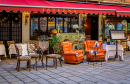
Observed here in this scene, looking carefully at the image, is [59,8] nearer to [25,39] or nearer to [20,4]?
[20,4]

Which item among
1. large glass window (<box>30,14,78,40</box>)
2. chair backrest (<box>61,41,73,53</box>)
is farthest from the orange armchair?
large glass window (<box>30,14,78,40</box>)

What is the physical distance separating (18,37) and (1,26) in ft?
4.63

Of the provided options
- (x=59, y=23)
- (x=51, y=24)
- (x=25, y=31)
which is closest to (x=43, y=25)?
(x=51, y=24)

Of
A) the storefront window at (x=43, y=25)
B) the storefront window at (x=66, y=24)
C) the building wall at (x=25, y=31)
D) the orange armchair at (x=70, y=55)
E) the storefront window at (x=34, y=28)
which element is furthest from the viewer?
the storefront window at (x=66, y=24)

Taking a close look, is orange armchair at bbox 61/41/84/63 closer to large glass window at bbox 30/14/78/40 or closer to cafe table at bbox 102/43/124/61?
cafe table at bbox 102/43/124/61

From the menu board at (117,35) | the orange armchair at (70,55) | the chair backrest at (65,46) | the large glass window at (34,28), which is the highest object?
the large glass window at (34,28)

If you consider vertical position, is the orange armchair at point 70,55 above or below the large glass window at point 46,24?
below

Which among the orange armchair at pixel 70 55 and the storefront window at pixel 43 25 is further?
the storefront window at pixel 43 25

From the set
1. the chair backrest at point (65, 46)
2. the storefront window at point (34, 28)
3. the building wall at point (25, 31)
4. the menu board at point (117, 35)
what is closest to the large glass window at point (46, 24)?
the storefront window at point (34, 28)

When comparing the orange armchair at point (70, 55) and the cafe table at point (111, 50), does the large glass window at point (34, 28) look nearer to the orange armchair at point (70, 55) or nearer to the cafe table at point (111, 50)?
the orange armchair at point (70, 55)

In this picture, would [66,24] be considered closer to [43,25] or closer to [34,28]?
[43,25]

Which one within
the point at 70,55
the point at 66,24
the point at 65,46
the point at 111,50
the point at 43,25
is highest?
the point at 66,24

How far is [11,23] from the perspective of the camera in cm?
1255

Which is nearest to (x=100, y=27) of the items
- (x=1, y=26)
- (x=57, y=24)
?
(x=57, y=24)
